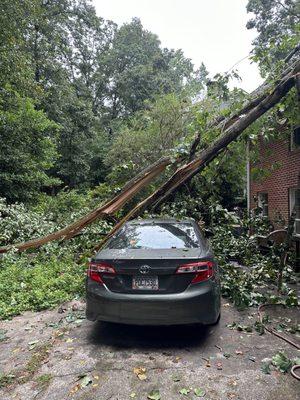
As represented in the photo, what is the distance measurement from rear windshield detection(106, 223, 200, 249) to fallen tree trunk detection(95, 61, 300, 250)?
2865 mm

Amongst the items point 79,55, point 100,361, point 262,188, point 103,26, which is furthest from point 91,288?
point 103,26

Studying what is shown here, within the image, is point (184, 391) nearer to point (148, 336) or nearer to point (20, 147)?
point (148, 336)

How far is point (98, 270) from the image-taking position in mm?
4195

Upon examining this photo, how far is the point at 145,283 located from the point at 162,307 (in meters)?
0.33

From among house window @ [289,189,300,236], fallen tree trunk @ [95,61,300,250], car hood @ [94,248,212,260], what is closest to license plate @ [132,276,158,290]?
car hood @ [94,248,212,260]

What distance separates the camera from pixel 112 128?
30.7 m

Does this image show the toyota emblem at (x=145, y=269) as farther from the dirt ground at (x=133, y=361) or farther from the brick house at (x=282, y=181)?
the brick house at (x=282, y=181)

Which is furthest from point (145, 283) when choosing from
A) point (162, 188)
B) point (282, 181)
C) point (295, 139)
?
point (282, 181)

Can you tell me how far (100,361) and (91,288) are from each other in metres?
0.83

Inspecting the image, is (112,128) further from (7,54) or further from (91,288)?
(91,288)

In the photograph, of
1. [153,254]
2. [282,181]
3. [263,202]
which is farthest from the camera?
[263,202]

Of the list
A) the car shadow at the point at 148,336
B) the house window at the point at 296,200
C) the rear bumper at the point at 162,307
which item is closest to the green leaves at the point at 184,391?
the rear bumper at the point at 162,307

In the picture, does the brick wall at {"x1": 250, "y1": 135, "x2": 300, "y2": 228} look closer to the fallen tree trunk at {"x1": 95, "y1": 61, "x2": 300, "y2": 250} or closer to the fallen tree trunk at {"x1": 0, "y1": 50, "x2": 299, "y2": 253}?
the fallen tree trunk at {"x1": 0, "y1": 50, "x2": 299, "y2": 253}

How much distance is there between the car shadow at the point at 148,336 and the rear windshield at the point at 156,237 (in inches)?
43.6
